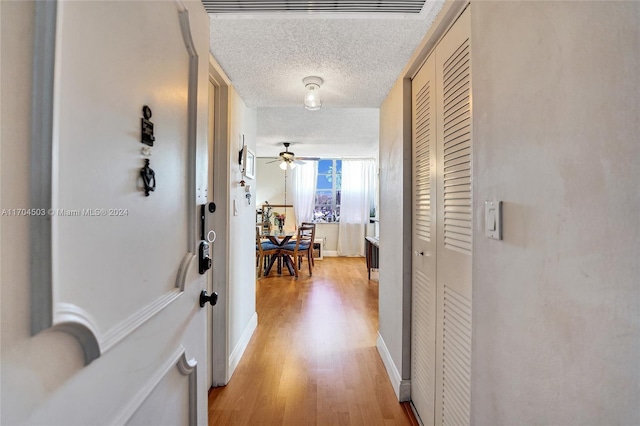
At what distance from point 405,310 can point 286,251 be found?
3.24m

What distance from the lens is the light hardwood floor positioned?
5.25ft

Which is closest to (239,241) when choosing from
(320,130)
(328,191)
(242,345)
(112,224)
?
(242,345)

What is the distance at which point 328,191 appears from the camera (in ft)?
22.5

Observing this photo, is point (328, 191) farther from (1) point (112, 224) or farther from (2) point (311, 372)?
(1) point (112, 224)

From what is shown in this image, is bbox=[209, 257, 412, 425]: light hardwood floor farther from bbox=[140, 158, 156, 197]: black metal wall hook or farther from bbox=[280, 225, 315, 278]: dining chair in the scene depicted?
bbox=[140, 158, 156, 197]: black metal wall hook

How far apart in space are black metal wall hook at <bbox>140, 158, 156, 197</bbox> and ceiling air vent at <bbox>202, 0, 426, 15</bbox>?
0.96 m

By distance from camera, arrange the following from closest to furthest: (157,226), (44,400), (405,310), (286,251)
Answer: (44,400) → (157,226) → (405,310) → (286,251)

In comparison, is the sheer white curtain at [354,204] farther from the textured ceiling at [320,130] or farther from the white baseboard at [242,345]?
the white baseboard at [242,345]

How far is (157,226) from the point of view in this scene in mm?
688

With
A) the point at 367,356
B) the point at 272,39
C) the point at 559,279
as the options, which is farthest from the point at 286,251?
→ the point at 559,279

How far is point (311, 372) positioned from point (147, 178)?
1.86 m

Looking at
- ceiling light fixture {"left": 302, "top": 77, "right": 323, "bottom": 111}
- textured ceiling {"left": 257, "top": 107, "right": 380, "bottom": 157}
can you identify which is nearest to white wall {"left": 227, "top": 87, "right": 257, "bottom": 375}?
ceiling light fixture {"left": 302, "top": 77, "right": 323, "bottom": 111}

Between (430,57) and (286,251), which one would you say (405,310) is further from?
(286,251)

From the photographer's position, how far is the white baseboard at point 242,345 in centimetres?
197
